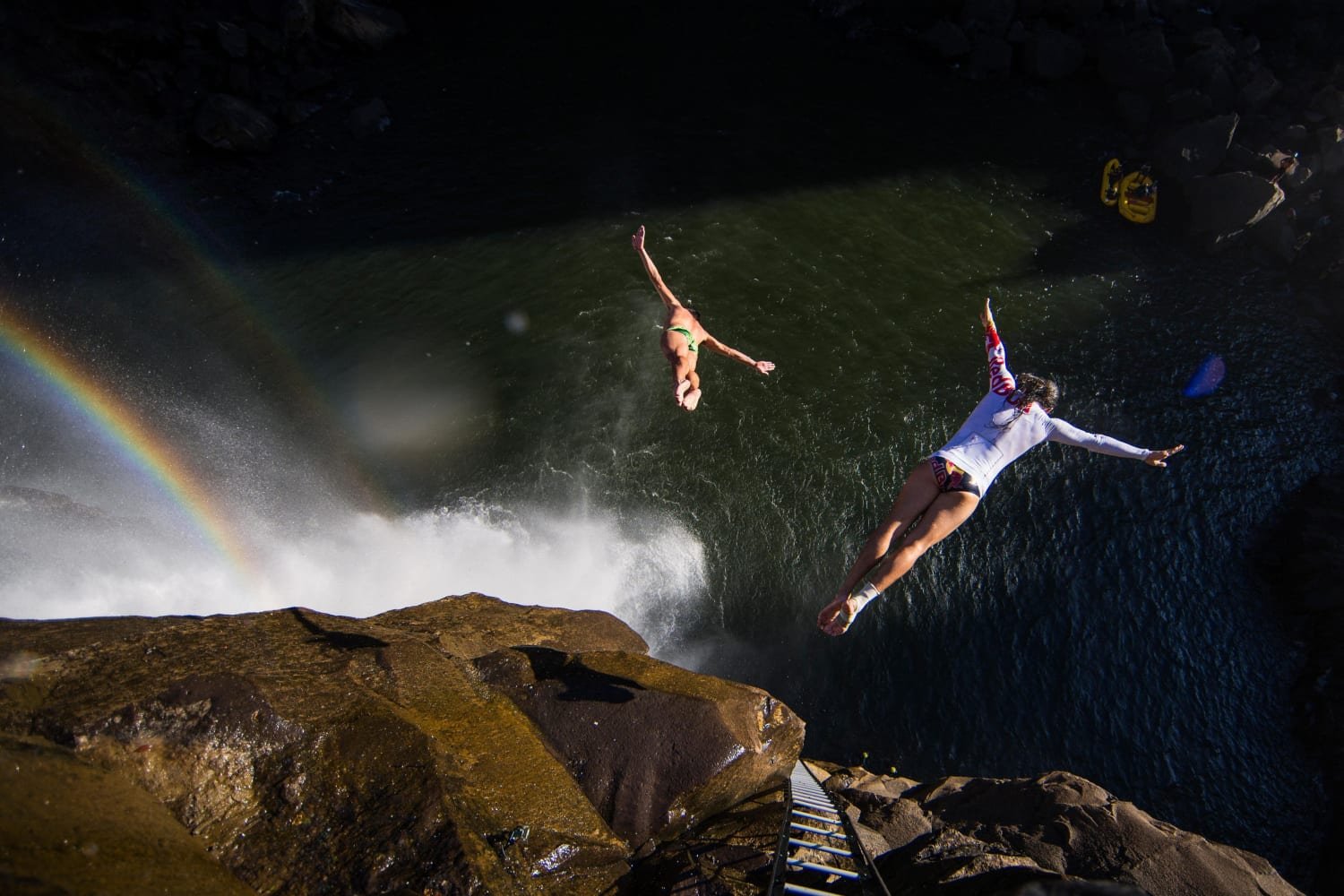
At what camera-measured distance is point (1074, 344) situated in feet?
55.2

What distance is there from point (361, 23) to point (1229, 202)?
23.6 metres

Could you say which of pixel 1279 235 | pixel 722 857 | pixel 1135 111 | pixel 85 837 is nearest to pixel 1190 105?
pixel 1135 111

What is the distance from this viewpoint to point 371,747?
6.10 meters

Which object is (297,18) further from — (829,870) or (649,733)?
(829,870)

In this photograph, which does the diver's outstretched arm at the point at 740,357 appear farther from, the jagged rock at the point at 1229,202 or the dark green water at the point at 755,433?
the jagged rock at the point at 1229,202

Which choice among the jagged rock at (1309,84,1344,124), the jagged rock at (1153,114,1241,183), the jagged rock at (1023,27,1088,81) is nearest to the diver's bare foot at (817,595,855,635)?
the jagged rock at (1153,114,1241,183)

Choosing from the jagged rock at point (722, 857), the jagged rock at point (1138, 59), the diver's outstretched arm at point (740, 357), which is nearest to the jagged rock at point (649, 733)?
the jagged rock at point (722, 857)

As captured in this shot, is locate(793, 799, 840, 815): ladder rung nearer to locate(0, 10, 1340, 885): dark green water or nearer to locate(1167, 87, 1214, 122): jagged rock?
locate(0, 10, 1340, 885): dark green water

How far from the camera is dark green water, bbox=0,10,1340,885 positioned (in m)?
12.4

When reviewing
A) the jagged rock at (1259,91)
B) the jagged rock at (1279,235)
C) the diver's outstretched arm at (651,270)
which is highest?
the jagged rock at (1259,91)

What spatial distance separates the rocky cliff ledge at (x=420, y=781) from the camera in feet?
16.9

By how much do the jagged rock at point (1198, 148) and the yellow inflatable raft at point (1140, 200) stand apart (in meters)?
0.76

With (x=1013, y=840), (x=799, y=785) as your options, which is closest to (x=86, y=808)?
(x=799, y=785)

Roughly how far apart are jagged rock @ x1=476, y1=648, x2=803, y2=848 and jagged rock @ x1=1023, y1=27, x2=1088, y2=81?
21.2m
